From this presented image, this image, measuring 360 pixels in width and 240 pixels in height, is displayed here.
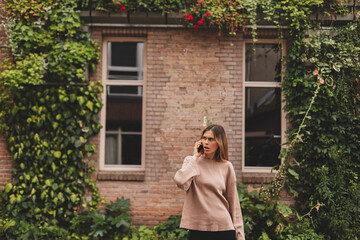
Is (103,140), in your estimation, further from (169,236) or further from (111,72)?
(169,236)

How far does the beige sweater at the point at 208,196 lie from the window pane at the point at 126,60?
391 centimetres

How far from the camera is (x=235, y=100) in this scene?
22.2ft

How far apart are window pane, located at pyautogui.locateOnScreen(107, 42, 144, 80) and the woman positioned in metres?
3.89

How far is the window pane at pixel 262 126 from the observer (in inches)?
274

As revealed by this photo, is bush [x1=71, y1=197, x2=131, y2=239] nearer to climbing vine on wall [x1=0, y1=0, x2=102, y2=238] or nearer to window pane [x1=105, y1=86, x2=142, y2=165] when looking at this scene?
climbing vine on wall [x1=0, y1=0, x2=102, y2=238]

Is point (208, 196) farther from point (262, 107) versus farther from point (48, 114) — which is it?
point (48, 114)

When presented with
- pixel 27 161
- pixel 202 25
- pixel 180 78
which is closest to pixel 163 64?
pixel 180 78

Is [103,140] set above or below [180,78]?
below

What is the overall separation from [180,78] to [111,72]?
1.49 metres

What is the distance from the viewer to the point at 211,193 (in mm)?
3494

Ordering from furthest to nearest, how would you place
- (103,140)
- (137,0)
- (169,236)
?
(103,140)
(137,0)
(169,236)

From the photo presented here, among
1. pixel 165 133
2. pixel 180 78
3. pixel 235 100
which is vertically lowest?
pixel 165 133

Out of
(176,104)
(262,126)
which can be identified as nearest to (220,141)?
(176,104)

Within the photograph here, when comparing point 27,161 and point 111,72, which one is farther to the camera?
point 111,72
